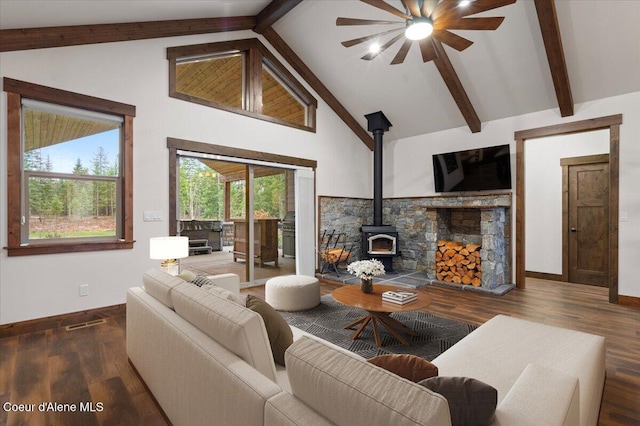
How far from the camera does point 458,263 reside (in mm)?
5441

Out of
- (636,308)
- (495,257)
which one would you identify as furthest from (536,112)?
(636,308)

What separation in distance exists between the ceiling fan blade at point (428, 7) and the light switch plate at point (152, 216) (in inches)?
148

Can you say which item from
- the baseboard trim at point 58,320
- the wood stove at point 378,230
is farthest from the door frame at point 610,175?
the baseboard trim at point 58,320

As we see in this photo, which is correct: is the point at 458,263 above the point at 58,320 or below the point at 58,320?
above

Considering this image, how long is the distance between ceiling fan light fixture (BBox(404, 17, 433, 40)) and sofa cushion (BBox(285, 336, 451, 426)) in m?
2.84

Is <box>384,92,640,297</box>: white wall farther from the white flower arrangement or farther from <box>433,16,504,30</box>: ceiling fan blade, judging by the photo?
Answer: the white flower arrangement

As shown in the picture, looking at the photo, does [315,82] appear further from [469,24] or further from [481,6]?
[481,6]

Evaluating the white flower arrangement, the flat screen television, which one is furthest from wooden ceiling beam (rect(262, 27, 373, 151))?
the white flower arrangement

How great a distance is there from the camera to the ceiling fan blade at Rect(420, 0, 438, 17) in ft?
8.56

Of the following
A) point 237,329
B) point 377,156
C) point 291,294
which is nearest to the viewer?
point 237,329

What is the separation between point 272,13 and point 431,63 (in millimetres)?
2531

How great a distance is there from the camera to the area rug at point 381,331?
9.46 ft

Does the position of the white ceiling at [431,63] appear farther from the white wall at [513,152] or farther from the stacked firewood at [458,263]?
the stacked firewood at [458,263]

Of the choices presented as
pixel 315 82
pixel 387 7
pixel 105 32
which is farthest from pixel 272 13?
pixel 387 7
